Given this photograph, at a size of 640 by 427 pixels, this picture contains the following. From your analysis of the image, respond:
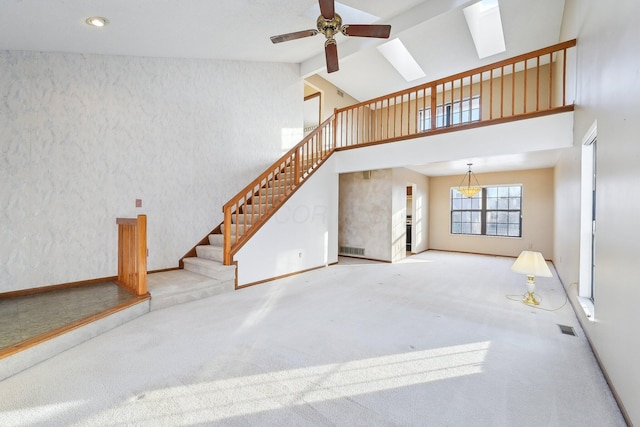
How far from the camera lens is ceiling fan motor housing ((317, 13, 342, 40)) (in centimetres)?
330

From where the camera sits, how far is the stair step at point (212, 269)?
4191 millimetres

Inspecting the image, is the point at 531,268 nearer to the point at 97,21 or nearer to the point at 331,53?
the point at 331,53

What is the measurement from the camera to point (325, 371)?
7.14 ft

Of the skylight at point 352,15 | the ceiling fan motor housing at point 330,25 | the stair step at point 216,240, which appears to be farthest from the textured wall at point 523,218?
the stair step at point 216,240

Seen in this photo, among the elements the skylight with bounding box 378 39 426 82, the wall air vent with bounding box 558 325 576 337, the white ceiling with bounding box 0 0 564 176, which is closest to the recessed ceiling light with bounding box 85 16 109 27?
the white ceiling with bounding box 0 0 564 176

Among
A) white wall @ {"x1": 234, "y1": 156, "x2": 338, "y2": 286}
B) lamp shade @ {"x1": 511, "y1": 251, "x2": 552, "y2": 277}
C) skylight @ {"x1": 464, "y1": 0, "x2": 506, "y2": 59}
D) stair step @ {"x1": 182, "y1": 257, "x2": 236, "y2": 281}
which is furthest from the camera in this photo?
skylight @ {"x1": 464, "y1": 0, "x2": 506, "y2": 59}

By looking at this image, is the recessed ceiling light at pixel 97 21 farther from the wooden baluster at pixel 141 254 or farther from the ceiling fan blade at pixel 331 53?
the ceiling fan blade at pixel 331 53

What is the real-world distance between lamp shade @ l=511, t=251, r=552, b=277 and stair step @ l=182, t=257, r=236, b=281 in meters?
3.95

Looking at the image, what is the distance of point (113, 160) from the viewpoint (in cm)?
424

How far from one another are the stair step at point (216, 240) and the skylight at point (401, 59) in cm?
559

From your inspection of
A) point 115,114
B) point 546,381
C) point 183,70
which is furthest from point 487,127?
point 115,114

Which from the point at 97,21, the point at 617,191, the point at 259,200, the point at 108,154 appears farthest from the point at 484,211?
the point at 97,21

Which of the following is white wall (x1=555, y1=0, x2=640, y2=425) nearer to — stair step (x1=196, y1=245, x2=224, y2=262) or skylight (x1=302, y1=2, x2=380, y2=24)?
skylight (x1=302, y1=2, x2=380, y2=24)

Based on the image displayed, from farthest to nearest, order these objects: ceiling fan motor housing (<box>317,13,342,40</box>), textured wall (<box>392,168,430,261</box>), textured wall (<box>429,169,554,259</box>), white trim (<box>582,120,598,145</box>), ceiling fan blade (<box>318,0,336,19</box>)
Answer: textured wall (<box>429,169,554,259</box>) → textured wall (<box>392,168,430,261</box>) → ceiling fan motor housing (<box>317,13,342,40</box>) → ceiling fan blade (<box>318,0,336,19</box>) → white trim (<box>582,120,598,145</box>)
